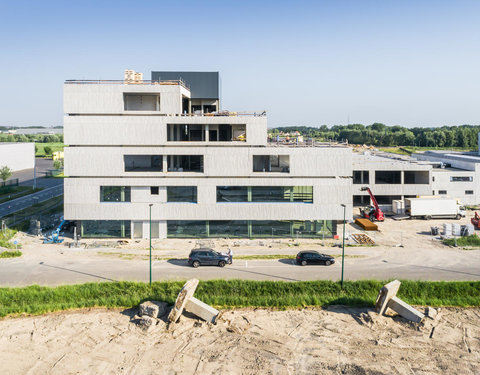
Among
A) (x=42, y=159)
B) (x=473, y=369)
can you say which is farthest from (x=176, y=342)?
(x=42, y=159)

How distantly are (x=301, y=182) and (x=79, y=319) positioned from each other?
24.4 m

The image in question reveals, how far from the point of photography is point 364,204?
189 feet

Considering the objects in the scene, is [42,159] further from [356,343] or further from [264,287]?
[356,343]

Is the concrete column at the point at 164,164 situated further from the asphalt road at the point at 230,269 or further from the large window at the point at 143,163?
the asphalt road at the point at 230,269

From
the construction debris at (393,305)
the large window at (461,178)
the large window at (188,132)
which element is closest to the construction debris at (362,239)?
the construction debris at (393,305)

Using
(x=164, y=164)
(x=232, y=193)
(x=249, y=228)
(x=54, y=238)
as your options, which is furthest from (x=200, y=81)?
(x=54, y=238)

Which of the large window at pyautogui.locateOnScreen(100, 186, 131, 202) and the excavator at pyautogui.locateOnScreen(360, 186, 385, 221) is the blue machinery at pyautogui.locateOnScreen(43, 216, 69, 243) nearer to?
the large window at pyautogui.locateOnScreen(100, 186, 131, 202)

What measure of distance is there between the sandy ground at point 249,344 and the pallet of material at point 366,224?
769 inches

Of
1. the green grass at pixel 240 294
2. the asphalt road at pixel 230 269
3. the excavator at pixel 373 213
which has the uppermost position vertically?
the excavator at pixel 373 213

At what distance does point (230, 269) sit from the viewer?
106ft

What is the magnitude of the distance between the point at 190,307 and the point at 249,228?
17030 millimetres

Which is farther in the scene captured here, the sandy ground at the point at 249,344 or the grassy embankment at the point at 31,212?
the grassy embankment at the point at 31,212

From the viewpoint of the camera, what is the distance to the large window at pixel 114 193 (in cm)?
4019

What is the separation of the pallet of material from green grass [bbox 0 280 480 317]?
651 inches
